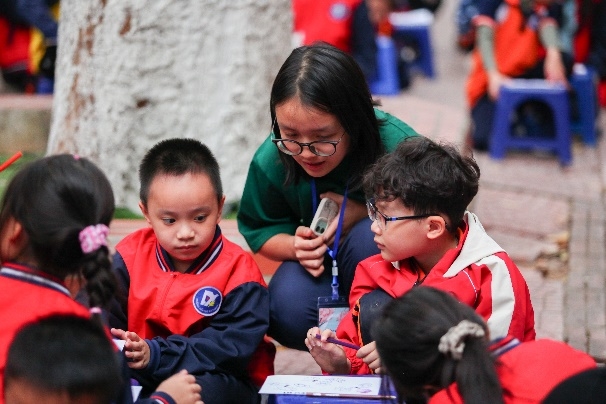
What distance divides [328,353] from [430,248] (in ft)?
1.41

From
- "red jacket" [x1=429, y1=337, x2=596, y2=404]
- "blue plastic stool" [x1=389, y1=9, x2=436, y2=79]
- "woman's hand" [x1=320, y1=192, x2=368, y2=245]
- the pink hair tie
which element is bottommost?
"blue plastic stool" [x1=389, y1=9, x2=436, y2=79]

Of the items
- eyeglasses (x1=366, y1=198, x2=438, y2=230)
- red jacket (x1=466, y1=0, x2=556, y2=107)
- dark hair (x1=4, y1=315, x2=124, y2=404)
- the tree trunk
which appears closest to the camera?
dark hair (x1=4, y1=315, x2=124, y2=404)

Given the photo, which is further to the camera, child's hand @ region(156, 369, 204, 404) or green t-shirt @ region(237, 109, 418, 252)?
green t-shirt @ region(237, 109, 418, 252)

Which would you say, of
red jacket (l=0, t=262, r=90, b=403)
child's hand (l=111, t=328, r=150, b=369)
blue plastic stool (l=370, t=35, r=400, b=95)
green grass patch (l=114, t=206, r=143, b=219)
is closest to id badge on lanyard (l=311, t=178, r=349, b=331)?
child's hand (l=111, t=328, r=150, b=369)

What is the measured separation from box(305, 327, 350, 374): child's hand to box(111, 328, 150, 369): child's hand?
477mm

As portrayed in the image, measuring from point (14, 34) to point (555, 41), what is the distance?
3.73 meters

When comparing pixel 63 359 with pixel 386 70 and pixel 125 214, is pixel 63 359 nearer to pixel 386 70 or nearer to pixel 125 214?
pixel 125 214

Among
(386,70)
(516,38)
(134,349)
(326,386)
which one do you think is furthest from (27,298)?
(386,70)

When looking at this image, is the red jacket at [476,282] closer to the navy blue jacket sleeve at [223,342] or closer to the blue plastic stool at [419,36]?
the navy blue jacket sleeve at [223,342]

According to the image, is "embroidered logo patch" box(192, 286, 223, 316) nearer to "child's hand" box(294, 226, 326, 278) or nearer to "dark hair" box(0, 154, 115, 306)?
"child's hand" box(294, 226, 326, 278)

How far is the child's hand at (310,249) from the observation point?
10.1 ft

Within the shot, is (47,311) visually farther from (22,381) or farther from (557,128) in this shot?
(557,128)

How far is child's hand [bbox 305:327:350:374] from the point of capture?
108 inches

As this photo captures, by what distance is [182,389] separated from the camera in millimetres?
2463
